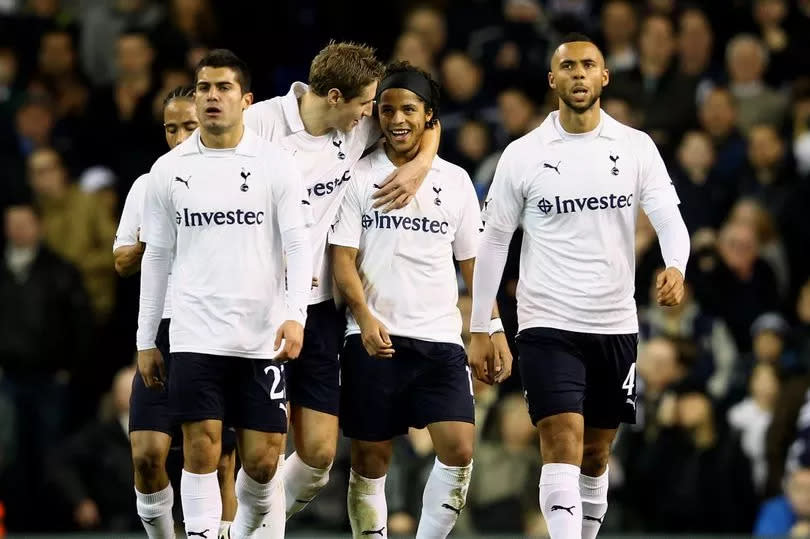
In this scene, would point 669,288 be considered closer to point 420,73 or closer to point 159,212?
point 420,73

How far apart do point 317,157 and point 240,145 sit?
0.78 metres

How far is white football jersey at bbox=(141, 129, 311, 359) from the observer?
8.11m

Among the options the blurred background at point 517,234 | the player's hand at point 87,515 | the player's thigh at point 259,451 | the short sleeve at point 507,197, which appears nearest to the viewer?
the player's thigh at point 259,451

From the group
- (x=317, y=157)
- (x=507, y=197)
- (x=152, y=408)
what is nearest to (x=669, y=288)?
(x=507, y=197)

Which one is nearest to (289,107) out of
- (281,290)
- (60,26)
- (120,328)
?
(281,290)

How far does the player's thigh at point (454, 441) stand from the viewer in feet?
28.7

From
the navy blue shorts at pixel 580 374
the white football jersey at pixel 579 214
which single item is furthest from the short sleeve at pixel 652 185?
the navy blue shorts at pixel 580 374

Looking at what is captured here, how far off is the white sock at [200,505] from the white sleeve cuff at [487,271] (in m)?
1.60

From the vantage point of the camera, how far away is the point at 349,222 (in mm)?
8945

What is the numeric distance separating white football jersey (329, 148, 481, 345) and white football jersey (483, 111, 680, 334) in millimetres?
288

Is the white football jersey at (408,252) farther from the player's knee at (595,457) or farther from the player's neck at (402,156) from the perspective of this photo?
the player's knee at (595,457)

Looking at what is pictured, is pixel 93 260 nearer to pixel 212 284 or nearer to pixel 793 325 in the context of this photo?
pixel 793 325

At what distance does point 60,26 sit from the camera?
53.0ft

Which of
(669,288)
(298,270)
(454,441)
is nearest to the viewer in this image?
(298,270)
